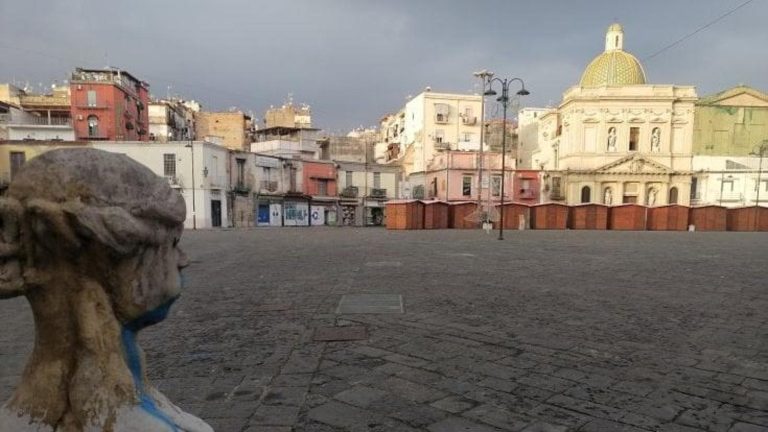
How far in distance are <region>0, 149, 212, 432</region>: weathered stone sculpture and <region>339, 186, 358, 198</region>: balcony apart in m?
50.8

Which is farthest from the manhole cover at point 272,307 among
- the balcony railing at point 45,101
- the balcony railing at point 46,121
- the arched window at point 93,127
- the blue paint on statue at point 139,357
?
the balcony railing at point 45,101

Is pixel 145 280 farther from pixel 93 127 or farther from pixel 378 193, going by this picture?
pixel 93 127

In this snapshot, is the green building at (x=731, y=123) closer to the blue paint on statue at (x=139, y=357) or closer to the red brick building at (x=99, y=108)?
the red brick building at (x=99, y=108)

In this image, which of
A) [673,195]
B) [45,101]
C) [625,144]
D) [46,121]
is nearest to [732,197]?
[673,195]

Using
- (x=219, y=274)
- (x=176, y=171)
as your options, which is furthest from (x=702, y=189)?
(x=219, y=274)

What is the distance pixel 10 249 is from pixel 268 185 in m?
46.7

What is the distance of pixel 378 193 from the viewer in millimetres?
54031

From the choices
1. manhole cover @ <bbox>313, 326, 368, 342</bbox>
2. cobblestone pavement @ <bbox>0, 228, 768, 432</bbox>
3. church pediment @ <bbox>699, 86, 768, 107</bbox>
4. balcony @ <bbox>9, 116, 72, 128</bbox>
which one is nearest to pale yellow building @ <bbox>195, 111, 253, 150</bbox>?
balcony @ <bbox>9, 116, 72, 128</bbox>

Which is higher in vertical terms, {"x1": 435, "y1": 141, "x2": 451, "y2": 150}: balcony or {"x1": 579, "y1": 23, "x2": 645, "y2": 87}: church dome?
{"x1": 579, "y1": 23, "x2": 645, "y2": 87}: church dome

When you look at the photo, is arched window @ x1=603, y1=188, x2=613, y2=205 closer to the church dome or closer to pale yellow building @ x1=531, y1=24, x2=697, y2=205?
pale yellow building @ x1=531, y1=24, x2=697, y2=205

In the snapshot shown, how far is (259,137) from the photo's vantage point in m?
64.1

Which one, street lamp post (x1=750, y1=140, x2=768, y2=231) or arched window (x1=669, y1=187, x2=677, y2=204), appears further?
arched window (x1=669, y1=187, x2=677, y2=204)

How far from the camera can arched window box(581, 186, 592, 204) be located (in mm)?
49531

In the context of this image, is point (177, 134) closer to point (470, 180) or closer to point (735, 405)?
point (470, 180)
